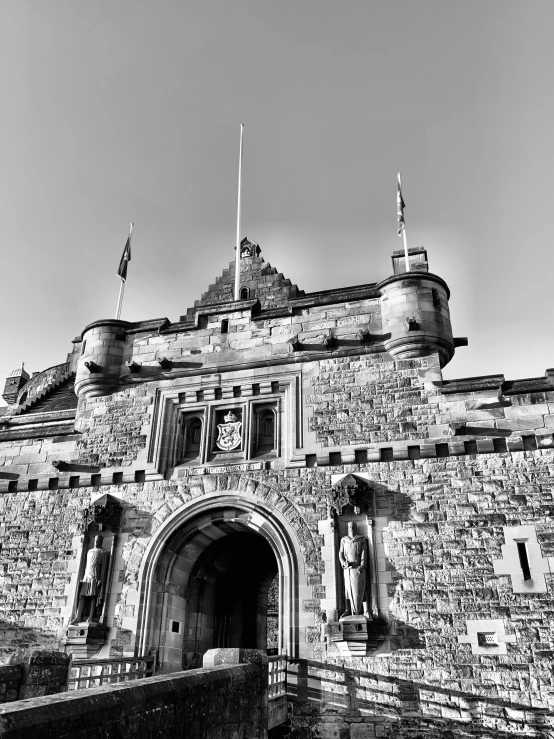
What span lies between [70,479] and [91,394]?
2.00m

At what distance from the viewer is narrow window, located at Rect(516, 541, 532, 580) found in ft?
30.8

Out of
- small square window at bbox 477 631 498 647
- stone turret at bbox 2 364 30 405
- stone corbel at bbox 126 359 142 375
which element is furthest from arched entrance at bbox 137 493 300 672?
stone turret at bbox 2 364 30 405

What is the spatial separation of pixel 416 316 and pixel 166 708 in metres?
8.69

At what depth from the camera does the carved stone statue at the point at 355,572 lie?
9.64m

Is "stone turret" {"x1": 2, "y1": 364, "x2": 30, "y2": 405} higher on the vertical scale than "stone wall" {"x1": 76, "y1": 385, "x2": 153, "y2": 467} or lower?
higher

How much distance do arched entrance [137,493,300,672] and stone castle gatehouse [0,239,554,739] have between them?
45 millimetres

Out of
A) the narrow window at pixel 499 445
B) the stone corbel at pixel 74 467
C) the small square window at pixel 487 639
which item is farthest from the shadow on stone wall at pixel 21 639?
the narrow window at pixel 499 445

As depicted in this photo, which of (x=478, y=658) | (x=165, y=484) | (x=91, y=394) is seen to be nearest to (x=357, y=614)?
(x=478, y=658)

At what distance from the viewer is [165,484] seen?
1195 centimetres

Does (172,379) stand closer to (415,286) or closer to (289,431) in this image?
(289,431)

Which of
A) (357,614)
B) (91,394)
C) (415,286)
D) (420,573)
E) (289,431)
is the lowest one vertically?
(357,614)

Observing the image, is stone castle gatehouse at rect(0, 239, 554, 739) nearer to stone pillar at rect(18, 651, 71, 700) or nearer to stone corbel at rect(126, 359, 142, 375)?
stone corbel at rect(126, 359, 142, 375)

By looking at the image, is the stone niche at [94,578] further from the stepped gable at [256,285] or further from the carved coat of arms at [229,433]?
the stepped gable at [256,285]

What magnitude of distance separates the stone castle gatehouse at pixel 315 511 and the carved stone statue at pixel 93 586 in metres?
0.03
